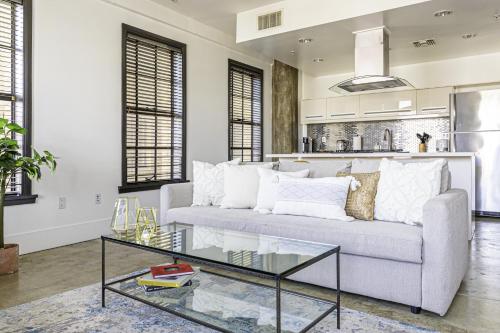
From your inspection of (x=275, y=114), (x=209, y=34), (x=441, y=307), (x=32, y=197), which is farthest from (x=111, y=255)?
(x=275, y=114)

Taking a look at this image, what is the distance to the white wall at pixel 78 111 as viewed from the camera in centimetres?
361

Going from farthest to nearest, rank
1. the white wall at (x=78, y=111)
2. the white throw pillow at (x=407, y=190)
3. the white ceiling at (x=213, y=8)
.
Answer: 1. the white ceiling at (x=213, y=8)
2. the white wall at (x=78, y=111)
3. the white throw pillow at (x=407, y=190)

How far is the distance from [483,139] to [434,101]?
1009 mm

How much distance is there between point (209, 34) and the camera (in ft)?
18.2

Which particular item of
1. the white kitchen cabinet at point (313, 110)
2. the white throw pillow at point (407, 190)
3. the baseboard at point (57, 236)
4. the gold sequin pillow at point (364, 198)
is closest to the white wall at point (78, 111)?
the baseboard at point (57, 236)

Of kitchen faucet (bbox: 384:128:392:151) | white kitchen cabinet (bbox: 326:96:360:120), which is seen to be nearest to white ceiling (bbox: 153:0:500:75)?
white kitchen cabinet (bbox: 326:96:360:120)

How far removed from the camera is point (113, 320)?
2023mm

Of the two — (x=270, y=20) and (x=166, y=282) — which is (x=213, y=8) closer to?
(x=270, y=20)

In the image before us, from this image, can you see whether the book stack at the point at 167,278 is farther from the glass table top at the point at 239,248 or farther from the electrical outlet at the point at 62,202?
the electrical outlet at the point at 62,202

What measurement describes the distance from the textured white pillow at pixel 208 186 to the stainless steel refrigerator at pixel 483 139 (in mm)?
4346

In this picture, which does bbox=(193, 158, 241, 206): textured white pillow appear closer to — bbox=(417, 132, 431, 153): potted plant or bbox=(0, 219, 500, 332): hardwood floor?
bbox=(0, 219, 500, 332): hardwood floor

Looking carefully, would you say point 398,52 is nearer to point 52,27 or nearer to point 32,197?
point 52,27

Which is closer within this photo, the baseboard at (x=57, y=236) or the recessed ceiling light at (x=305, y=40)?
the baseboard at (x=57, y=236)

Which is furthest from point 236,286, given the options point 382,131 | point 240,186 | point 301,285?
point 382,131
